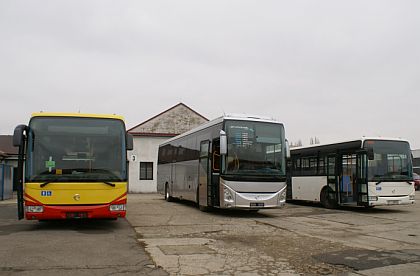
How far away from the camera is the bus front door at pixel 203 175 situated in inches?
622

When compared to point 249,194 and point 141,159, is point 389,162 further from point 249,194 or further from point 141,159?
point 141,159

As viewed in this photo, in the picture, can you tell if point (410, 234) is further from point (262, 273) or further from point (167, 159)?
point (167, 159)

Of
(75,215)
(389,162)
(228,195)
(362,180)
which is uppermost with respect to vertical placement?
(389,162)

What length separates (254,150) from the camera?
571 inches

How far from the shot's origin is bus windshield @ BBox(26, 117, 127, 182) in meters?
10.6

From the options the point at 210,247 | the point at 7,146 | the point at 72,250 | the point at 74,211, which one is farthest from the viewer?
the point at 7,146

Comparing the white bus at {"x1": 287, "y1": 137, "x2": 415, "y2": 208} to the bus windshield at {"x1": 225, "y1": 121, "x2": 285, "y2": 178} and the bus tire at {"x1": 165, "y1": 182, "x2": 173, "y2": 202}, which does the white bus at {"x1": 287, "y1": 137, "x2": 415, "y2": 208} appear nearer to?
the bus windshield at {"x1": 225, "y1": 121, "x2": 285, "y2": 178}

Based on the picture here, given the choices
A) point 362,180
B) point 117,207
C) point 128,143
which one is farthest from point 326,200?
point 117,207

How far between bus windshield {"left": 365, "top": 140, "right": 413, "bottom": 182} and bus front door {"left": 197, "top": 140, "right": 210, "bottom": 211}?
20.8ft

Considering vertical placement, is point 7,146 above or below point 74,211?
above

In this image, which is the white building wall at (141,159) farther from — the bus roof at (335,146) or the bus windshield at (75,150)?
the bus windshield at (75,150)

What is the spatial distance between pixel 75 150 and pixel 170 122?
2647cm

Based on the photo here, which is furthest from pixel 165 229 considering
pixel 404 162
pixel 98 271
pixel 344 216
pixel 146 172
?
pixel 146 172

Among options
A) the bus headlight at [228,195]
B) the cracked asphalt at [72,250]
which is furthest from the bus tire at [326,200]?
the cracked asphalt at [72,250]
